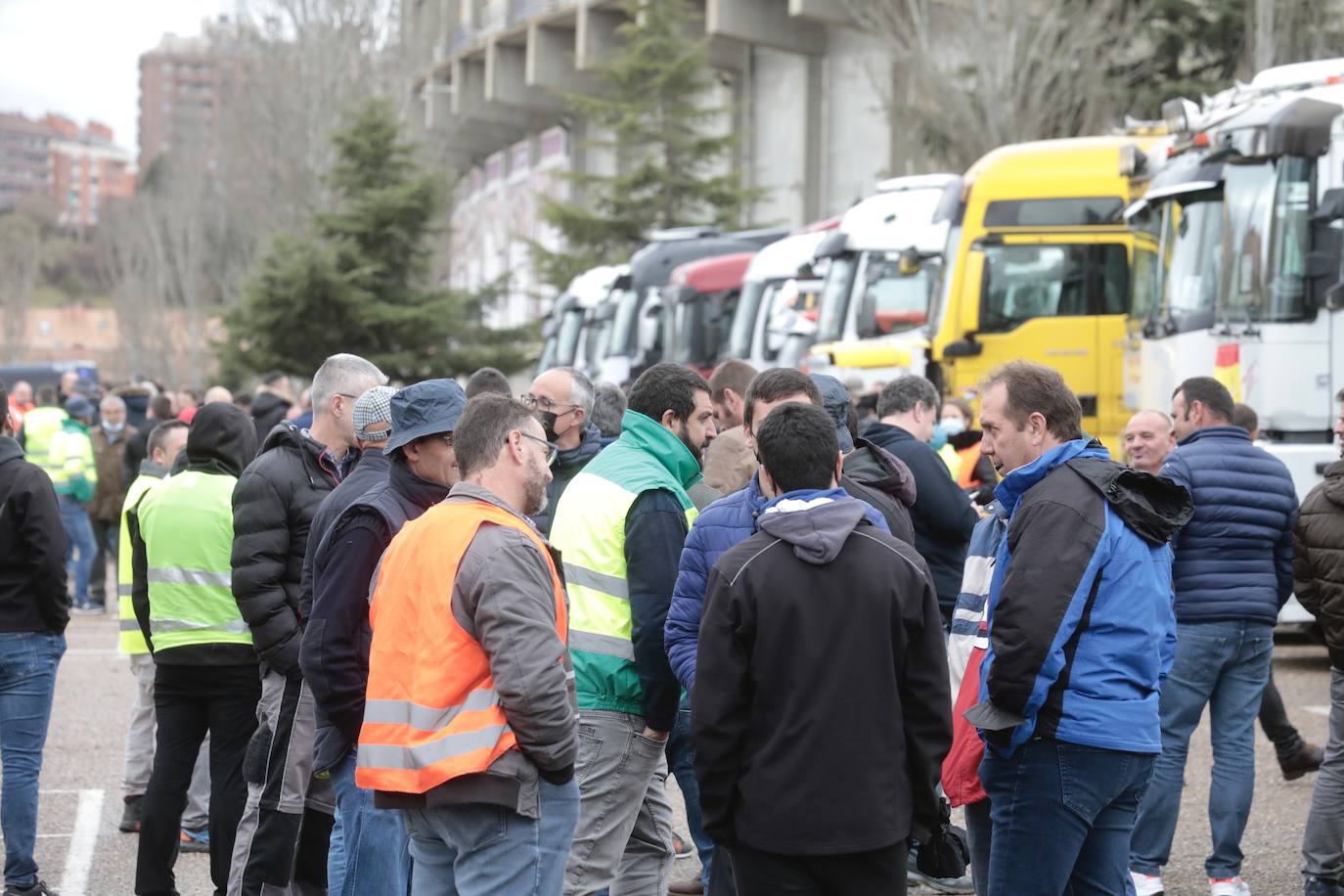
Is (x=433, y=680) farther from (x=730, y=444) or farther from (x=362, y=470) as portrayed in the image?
(x=730, y=444)

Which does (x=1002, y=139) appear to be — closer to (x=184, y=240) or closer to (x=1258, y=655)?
(x=1258, y=655)

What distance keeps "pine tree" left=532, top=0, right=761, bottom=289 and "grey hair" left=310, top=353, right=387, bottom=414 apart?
3184 cm

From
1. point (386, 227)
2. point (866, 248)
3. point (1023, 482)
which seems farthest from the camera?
point (386, 227)

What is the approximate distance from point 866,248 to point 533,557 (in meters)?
14.7

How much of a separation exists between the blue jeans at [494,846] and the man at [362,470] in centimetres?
117

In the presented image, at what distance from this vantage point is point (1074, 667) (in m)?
4.59

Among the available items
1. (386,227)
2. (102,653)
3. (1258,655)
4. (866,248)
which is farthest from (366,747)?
(386,227)

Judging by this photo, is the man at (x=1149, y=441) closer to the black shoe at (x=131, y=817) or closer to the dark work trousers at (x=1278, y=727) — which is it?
the dark work trousers at (x=1278, y=727)

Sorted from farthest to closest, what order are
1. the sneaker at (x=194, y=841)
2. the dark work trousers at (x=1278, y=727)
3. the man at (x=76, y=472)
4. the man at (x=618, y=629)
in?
the man at (x=76, y=472)
the dark work trousers at (x=1278, y=727)
the sneaker at (x=194, y=841)
the man at (x=618, y=629)

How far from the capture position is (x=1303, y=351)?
11875 millimetres

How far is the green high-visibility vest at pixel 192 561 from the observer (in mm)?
6598

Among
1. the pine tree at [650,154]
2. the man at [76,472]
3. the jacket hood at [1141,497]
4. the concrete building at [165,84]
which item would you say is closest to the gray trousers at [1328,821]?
the jacket hood at [1141,497]

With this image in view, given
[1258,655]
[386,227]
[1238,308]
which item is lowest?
[1258,655]

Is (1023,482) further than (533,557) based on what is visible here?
Yes
